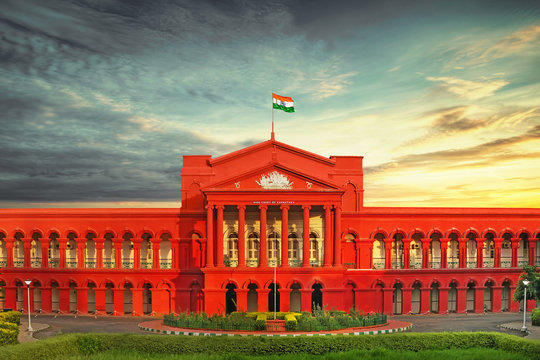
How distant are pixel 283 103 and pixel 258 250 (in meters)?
12.6

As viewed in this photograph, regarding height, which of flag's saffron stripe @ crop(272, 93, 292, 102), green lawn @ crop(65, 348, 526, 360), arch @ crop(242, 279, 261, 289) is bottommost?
green lawn @ crop(65, 348, 526, 360)

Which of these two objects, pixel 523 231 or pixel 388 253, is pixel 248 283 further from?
pixel 523 231

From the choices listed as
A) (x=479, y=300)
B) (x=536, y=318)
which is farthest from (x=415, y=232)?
(x=536, y=318)

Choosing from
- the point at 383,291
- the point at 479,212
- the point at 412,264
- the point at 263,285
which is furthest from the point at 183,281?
the point at 479,212

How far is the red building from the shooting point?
47.6m

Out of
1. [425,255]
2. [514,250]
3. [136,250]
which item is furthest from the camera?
[514,250]

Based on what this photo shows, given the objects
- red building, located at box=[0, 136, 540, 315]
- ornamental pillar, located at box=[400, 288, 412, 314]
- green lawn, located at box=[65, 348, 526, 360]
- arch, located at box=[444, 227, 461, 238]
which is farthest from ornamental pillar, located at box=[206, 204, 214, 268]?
arch, located at box=[444, 227, 461, 238]

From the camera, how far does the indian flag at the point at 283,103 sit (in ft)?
154

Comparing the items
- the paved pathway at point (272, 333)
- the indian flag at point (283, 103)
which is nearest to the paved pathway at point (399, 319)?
the paved pathway at point (272, 333)

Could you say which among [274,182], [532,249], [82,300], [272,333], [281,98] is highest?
[281,98]

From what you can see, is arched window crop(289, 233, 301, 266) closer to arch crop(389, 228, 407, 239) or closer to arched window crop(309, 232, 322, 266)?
arched window crop(309, 232, 322, 266)

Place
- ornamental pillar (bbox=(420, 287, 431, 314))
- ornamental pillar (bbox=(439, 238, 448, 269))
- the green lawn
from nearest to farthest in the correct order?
the green lawn < ornamental pillar (bbox=(420, 287, 431, 314)) < ornamental pillar (bbox=(439, 238, 448, 269))

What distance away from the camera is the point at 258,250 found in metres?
47.4

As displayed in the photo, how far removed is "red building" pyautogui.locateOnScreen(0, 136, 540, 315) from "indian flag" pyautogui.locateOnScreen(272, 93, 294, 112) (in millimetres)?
3566
